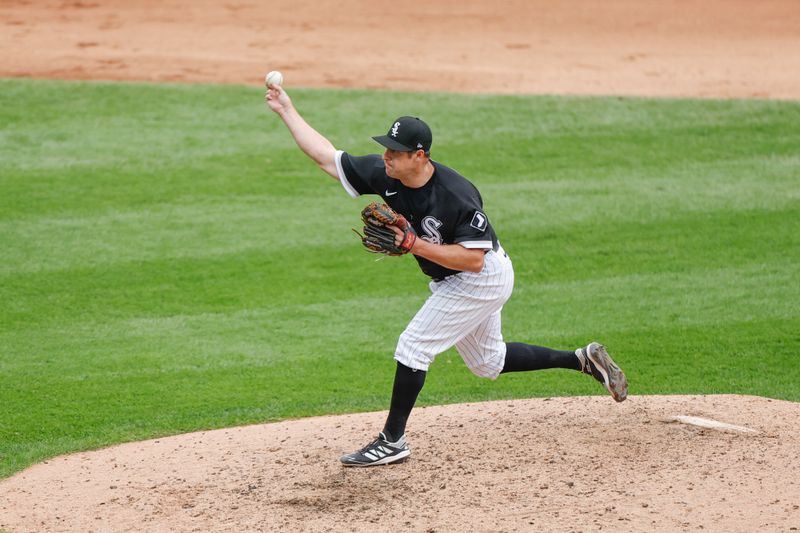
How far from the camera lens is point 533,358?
594 centimetres

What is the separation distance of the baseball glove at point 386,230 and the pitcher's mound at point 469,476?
1.09 m

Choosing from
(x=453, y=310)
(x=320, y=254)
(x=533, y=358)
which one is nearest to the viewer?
(x=453, y=310)

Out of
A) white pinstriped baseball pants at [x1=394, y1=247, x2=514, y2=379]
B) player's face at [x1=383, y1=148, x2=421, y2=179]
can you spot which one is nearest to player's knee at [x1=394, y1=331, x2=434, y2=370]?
white pinstriped baseball pants at [x1=394, y1=247, x2=514, y2=379]

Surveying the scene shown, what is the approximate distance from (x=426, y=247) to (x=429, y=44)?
11.0 m

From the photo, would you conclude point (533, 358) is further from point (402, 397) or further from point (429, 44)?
point (429, 44)

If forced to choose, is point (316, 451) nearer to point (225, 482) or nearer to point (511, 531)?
point (225, 482)

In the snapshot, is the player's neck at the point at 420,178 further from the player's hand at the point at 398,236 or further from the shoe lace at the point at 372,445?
the shoe lace at the point at 372,445

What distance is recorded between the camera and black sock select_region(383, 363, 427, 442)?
5426mm

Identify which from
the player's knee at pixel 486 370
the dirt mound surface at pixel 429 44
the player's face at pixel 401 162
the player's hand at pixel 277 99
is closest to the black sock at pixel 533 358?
the player's knee at pixel 486 370

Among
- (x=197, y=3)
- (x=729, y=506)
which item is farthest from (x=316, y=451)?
(x=197, y=3)

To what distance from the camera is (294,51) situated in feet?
49.5

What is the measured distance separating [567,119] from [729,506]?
26.3 ft

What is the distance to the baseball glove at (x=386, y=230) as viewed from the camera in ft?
16.9

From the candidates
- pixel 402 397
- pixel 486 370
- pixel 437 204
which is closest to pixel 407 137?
pixel 437 204
